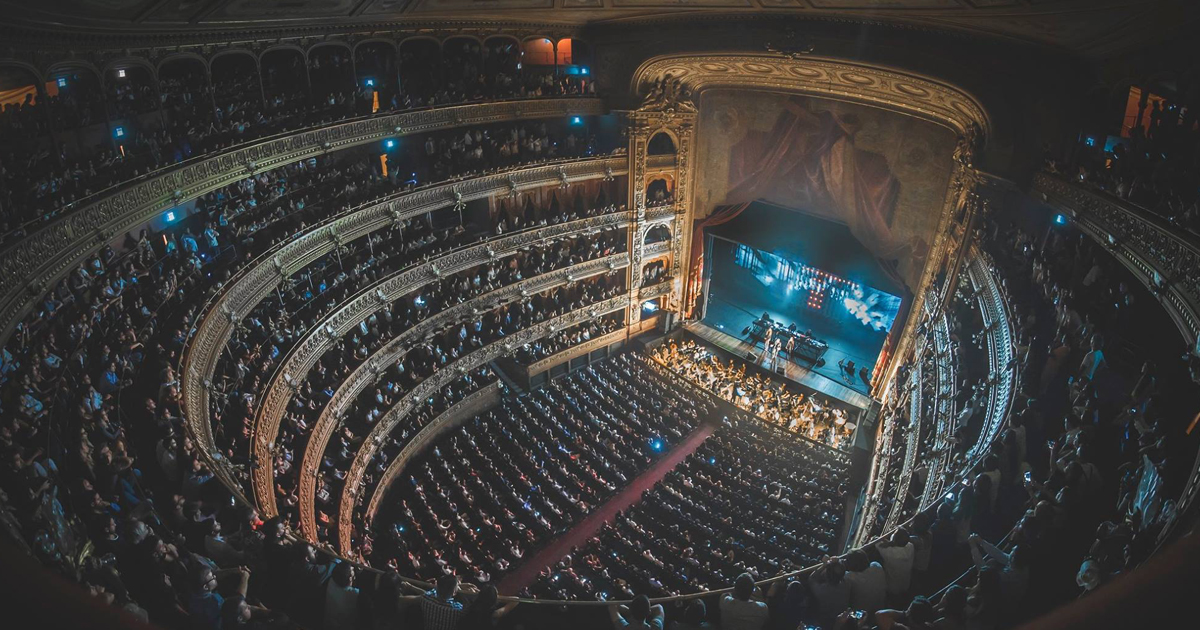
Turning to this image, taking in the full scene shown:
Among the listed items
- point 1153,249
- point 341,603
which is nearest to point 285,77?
point 341,603

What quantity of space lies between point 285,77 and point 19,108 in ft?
30.2

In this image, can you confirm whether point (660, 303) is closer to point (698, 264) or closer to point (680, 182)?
point (698, 264)

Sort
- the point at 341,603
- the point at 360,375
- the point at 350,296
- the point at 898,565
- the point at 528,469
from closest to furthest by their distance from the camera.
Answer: the point at 341,603, the point at 898,565, the point at 350,296, the point at 360,375, the point at 528,469

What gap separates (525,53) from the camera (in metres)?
28.4

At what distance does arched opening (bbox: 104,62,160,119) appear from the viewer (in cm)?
1605

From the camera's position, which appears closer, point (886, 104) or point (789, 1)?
point (789, 1)

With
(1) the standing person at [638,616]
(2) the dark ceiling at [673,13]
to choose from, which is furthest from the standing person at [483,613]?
(2) the dark ceiling at [673,13]

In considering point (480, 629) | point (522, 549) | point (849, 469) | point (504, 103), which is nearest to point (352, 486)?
point (522, 549)

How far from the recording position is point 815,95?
26719 millimetres

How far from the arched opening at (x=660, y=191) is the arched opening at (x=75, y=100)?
22.1 m

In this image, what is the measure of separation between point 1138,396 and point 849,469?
49.8 ft

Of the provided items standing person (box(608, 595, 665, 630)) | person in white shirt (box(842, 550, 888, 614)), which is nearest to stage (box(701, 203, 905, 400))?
person in white shirt (box(842, 550, 888, 614))

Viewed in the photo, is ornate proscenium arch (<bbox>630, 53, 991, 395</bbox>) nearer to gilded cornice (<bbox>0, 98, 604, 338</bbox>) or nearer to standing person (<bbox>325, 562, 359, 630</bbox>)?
gilded cornice (<bbox>0, 98, 604, 338</bbox>)

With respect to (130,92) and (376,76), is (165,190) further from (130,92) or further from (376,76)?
(376,76)
